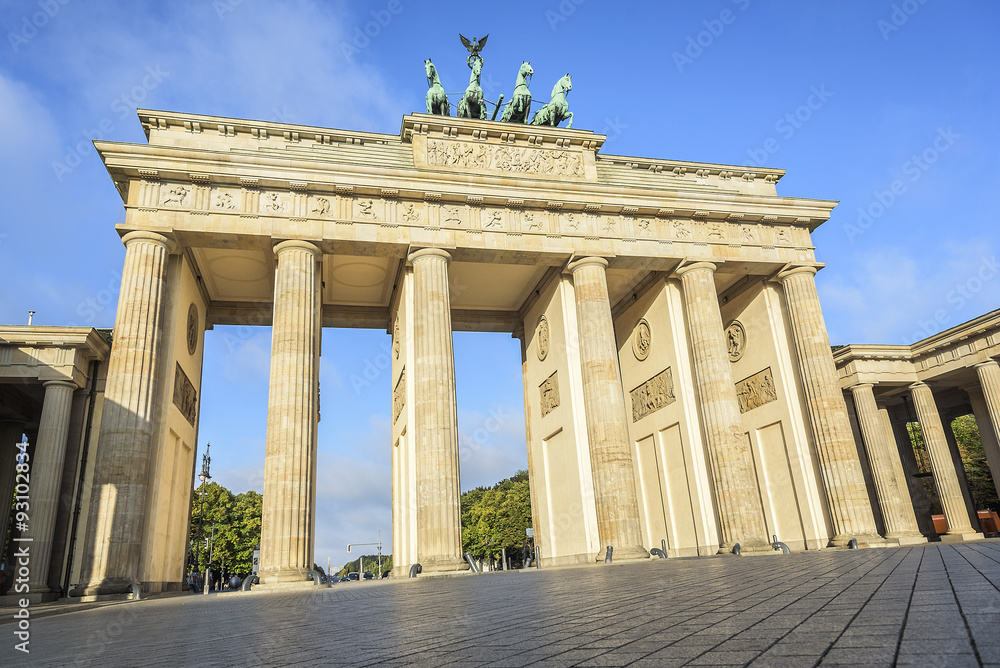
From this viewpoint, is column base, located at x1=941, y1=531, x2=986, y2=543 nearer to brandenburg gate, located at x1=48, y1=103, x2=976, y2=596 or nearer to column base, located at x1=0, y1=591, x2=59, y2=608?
brandenburg gate, located at x1=48, y1=103, x2=976, y2=596

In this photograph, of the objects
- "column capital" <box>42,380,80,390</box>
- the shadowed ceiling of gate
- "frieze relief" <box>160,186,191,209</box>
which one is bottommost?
"column capital" <box>42,380,80,390</box>

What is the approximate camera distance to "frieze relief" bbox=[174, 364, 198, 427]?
65.8ft

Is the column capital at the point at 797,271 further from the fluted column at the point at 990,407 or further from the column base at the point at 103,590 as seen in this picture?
the column base at the point at 103,590

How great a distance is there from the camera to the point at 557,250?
21.8 m

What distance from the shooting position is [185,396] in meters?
21.2

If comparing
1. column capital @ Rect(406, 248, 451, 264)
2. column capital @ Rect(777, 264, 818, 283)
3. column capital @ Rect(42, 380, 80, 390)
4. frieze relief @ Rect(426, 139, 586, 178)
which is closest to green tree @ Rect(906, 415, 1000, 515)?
column capital @ Rect(777, 264, 818, 283)

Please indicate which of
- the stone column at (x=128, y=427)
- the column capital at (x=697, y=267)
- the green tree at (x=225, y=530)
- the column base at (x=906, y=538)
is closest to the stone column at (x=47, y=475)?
the stone column at (x=128, y=427)

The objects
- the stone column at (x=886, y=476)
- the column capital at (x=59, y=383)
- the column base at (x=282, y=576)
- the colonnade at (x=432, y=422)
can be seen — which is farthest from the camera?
the stone column at (x=886, y=476)

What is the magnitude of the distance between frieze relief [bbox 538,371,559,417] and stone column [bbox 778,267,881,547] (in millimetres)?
8727

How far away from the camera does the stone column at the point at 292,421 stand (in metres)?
Result: 16.5

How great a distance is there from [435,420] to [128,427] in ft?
26.1

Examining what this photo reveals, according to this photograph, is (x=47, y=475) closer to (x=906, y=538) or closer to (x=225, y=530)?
(x=906, y=538)

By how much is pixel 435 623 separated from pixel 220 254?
787 inches

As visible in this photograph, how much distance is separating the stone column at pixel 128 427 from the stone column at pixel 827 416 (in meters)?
20.6
